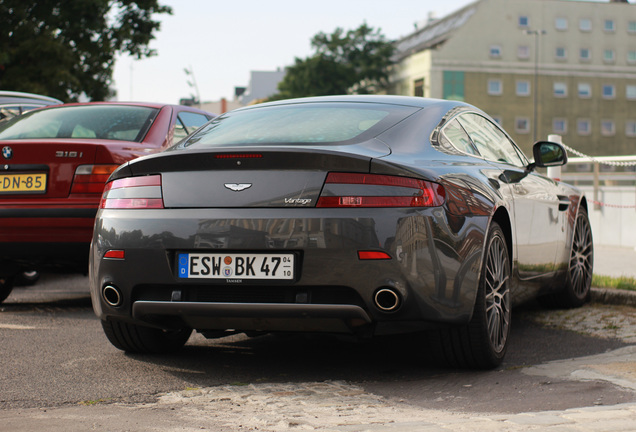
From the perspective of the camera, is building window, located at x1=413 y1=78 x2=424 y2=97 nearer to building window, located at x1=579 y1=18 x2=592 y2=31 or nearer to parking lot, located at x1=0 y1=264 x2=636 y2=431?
building window, located at x1=579 y1=18 x2=592 y2=31

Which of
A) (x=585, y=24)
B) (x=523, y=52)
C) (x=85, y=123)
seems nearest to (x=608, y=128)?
(x=585, y=24)

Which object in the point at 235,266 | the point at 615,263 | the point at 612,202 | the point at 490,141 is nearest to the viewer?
the point at 235,266

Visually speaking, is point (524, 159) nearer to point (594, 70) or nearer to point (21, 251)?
point (21, 251)

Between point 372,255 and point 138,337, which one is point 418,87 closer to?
point 138,337

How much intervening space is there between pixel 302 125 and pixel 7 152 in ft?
10.3

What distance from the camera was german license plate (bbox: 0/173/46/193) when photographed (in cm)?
713

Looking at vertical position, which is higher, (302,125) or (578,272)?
(302,125)

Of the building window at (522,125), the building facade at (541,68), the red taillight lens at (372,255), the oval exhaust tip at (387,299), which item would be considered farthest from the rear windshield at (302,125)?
the building window at (522,125)

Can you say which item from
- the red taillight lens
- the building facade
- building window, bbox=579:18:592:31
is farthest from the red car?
building window, bbox=579:18:592:31

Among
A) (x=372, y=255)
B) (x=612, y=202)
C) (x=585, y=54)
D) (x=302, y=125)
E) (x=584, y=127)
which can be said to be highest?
(x=585, y=54)

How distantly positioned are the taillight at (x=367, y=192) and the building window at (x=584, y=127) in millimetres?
91361

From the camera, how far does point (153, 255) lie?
461 centimetres

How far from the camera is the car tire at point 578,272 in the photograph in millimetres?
7184

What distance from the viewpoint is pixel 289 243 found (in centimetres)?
438
